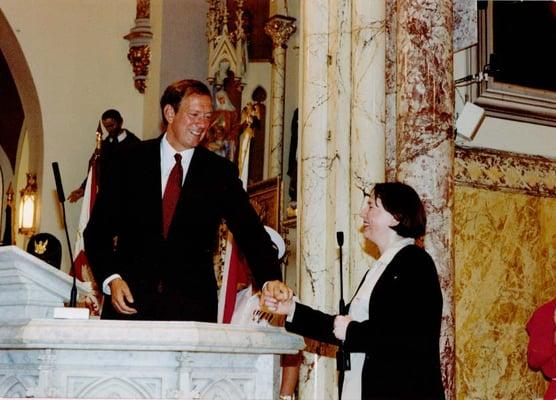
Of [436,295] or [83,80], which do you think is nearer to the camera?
[436,295]

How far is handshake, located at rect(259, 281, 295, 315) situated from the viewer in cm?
430

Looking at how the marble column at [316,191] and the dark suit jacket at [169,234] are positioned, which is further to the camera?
the marble column at [316,191]

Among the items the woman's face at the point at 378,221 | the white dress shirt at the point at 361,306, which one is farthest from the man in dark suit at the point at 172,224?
the woman's face at the point at 378,221

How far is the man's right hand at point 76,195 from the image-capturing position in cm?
1132

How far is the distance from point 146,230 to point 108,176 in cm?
33

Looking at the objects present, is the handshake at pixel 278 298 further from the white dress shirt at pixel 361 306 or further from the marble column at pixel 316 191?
the marble column at pixel 316 191

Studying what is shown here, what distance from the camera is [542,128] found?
23.6 ft

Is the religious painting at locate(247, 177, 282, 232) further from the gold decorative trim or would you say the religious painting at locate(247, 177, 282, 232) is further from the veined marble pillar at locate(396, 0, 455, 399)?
the veined marble pillar at locate(396, 0, 455, 399)

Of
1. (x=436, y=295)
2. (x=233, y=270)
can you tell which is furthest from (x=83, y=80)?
(x=436, y=295)

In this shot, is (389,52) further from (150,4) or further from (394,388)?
(150,4)

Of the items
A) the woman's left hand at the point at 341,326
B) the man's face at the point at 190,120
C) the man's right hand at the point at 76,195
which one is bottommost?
the woman's left hand at the point at 341,326

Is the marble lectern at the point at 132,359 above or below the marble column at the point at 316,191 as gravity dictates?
below

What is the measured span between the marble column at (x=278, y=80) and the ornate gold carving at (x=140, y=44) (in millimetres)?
1535

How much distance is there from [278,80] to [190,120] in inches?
262
